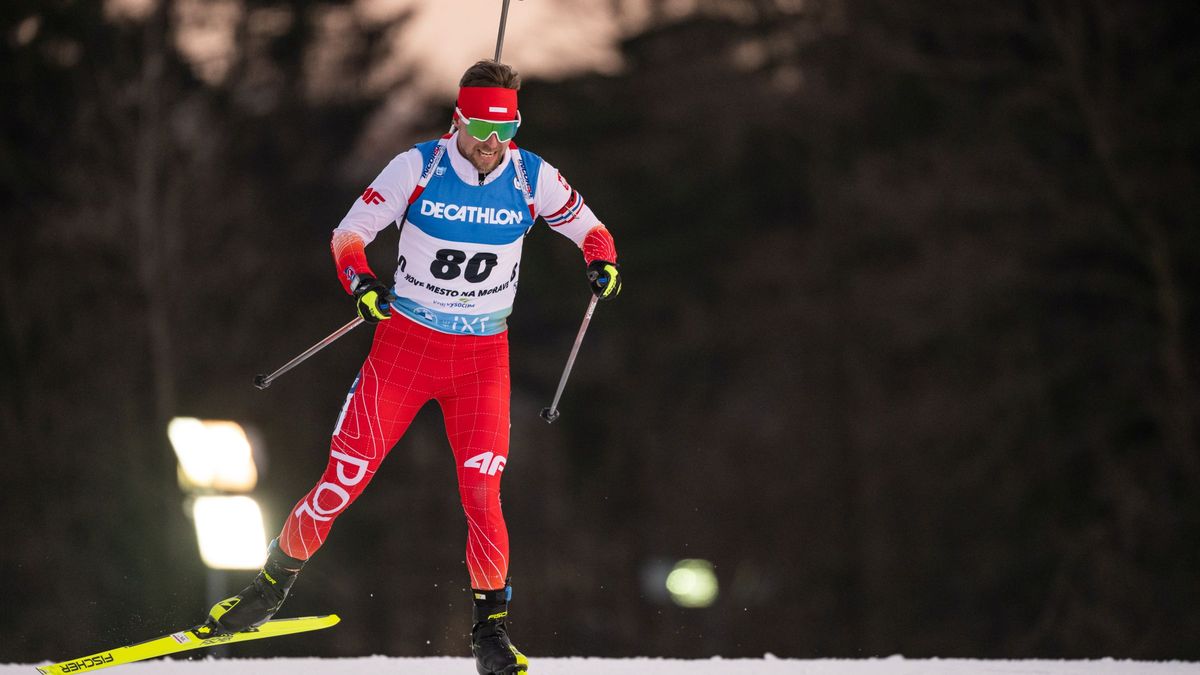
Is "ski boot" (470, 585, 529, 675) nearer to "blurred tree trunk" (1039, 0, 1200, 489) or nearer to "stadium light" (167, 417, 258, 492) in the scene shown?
"stadium light" (167, 417, 258, 492)

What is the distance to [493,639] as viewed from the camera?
465 cm

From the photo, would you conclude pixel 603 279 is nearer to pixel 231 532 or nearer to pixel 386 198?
pixel 386 198

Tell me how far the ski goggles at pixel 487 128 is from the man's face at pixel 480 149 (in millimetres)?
21

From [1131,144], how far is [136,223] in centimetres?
1149

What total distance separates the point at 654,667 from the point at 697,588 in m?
15.3

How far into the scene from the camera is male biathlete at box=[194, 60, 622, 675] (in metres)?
4.62

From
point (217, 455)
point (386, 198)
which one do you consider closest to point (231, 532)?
point (217, 455)

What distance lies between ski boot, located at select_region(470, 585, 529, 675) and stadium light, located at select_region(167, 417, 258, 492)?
410cm

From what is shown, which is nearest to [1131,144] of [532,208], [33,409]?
[532,208]

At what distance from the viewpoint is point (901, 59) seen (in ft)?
56.3

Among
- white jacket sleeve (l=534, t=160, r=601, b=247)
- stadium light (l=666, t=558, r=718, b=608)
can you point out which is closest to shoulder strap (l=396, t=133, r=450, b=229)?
white jacket sleeve (l=534, t=160, r=601, b=247)

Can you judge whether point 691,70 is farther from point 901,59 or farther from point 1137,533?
point 1137,533

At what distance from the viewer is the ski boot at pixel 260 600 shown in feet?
16.0

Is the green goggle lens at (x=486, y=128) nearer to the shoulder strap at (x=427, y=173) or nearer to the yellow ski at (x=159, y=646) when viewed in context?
the shoulder strap at (x=427, y=173)
